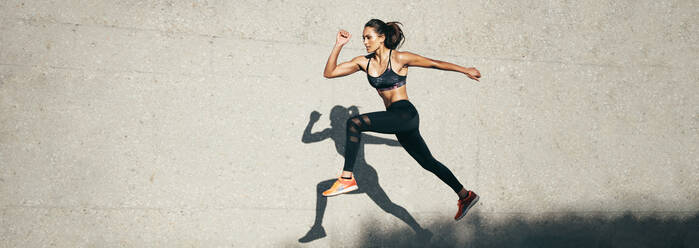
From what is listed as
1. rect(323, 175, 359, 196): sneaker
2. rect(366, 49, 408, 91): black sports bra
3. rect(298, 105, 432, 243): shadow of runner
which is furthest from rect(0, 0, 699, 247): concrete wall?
rect(366, 49, 408, 91): black sports bra

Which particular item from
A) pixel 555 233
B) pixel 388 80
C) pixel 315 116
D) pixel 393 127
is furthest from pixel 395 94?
pixel 555 233

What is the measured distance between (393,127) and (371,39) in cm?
74

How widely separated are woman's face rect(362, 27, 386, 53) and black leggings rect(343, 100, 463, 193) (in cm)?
50

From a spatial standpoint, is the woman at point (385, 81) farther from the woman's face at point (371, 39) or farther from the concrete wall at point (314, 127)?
the concrete wall at point (314, 127)

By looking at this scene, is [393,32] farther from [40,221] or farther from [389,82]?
[40,221]

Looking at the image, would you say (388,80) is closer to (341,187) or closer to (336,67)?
(336,67)

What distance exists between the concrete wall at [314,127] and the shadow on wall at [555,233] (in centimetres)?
2

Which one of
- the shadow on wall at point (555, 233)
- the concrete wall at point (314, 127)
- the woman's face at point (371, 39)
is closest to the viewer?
the woman's face at point (371, 39)

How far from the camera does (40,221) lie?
4.41 meters

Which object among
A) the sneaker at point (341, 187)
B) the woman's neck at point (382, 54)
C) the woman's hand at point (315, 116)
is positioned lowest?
the sneaker at point (341, 187)

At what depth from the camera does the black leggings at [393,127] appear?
3.52m

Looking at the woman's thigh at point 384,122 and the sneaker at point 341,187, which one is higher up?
the woman's thigh at point 384,122

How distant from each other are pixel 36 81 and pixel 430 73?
13.4 feet

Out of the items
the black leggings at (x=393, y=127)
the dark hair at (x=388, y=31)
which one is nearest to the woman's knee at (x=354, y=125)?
the black leggings at (x=393, y=127)
